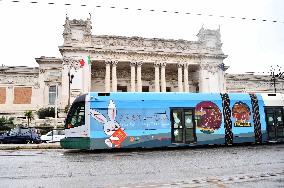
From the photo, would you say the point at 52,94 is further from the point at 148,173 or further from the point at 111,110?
the point at 148,173

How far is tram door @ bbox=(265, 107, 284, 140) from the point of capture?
16.6 metres

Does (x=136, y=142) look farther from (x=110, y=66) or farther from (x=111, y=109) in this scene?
(x=110, y=66)

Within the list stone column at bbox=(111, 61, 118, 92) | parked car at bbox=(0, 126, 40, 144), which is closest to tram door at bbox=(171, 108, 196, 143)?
parked car at bbox=(0, 126, 40, 144)

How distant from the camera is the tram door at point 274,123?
16625 millimetres

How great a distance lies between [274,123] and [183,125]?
5076 mm

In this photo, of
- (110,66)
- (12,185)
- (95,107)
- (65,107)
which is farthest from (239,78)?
(12,185)

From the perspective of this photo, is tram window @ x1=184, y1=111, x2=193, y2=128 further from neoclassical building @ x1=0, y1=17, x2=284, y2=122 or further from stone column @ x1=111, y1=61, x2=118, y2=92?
stone column @ x1=111, y1=61, x2=118, y2=92

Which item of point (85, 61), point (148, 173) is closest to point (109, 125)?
point (148, 173)

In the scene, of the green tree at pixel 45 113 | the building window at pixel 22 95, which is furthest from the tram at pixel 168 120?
the building window at pixel 22 95

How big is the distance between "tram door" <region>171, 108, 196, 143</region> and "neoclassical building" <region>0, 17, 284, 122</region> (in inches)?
1472

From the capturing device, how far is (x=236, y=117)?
16234mm

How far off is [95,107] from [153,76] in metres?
46.5

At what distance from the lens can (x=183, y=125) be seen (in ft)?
50.1

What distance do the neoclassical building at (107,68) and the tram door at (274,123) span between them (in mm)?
38055
